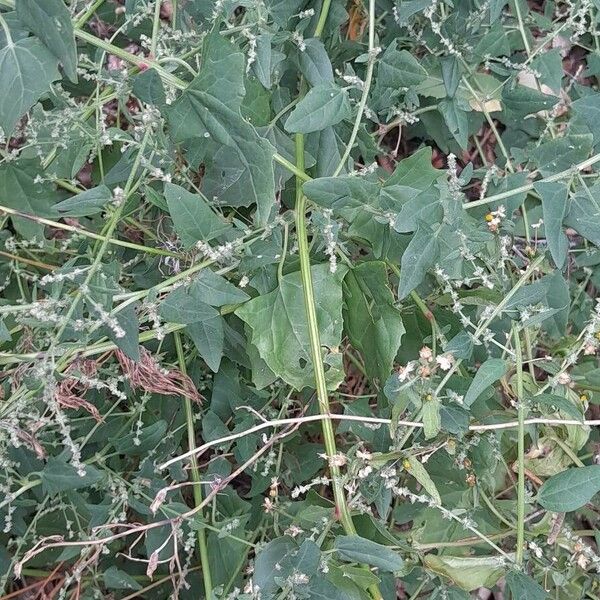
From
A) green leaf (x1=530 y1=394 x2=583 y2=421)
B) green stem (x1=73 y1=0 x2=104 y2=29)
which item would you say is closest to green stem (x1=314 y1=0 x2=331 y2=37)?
green stem (x1=73 y1=0 x2=104 y2=29)

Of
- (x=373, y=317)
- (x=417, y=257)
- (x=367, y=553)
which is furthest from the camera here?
(x=373, y=317)

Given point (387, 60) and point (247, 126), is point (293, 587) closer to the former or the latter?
point (247, 126)

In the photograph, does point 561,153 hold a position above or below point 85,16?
below

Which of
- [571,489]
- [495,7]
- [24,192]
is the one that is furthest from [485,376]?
[24,192]

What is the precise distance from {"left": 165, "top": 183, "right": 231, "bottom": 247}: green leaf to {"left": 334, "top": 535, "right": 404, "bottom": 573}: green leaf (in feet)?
2.14

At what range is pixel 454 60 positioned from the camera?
1.80 metres

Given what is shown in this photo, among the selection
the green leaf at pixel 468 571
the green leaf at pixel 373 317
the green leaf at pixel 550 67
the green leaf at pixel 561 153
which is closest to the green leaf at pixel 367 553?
the green leaf at pixel 468 571

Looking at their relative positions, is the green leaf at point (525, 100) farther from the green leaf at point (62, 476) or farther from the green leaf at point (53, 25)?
the green leaf at point (62, 476)

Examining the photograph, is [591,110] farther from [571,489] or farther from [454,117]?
[571,489]

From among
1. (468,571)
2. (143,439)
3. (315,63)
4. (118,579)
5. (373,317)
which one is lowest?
(118,579)

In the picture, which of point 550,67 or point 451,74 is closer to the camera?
point 451,74

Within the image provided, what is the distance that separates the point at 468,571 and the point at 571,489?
269 millimetres

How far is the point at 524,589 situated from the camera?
1337 millimetres

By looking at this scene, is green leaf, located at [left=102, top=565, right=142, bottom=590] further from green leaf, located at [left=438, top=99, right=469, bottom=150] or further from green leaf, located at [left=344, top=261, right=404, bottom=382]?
green leaf, located at [left=438, top=99, right=469, bottom=150]
